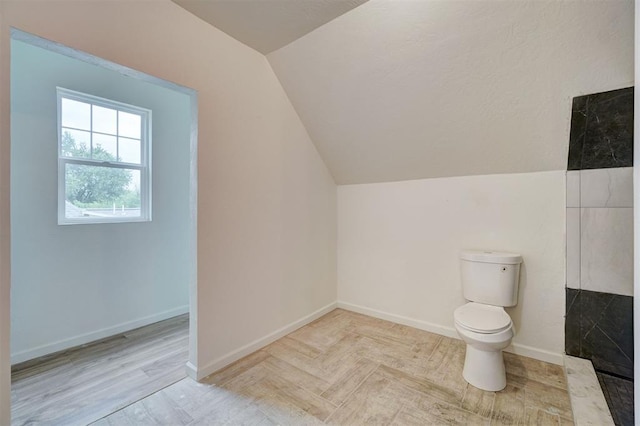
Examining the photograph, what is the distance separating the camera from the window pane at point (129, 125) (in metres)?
2.59

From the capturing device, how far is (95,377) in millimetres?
1886

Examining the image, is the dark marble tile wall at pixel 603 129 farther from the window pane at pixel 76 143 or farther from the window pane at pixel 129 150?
the window pane at pixel 76 143

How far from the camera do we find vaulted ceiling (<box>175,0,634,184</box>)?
5.03 feet

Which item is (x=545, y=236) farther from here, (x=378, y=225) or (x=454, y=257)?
(x=378, y=225)

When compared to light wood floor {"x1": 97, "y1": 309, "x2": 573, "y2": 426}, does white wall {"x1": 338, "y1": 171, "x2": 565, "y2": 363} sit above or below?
above

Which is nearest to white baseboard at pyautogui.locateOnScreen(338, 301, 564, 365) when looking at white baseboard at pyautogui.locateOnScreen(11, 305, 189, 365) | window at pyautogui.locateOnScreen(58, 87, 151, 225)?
white baseboard at pyautogui.locateOnScreen(11, 305, 189, 365)

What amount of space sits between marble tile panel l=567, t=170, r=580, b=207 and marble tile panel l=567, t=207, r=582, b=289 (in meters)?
0.04

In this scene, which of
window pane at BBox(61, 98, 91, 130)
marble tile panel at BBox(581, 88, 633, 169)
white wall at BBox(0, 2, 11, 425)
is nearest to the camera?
white wall at BBox(0, 2, 11, 425)

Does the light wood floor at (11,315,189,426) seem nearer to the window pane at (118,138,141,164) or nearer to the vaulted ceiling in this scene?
the window pane at (118,138,141,164)

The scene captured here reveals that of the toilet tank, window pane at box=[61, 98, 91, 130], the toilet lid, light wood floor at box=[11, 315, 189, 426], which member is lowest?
light wood floor at box=[11, 315, 189, 426]

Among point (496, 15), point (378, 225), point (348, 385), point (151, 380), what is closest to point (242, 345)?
point (151, 380)

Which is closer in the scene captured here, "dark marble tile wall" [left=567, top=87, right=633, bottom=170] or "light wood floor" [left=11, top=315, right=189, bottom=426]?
"light wood floor" [left=11, top=315, right=189, bottom=426]

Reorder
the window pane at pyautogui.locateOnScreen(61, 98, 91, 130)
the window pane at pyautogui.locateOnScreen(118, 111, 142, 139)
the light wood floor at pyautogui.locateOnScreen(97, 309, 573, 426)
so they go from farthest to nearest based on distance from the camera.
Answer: the window pane at pyautogui.locateOnScreen(118, 111, 142, 139), the window pane at pyautogui.locateOnScreen(61, 98, 91, 130), the light wood floor at pyautogui.locateOnScreen(97, 309, 573, 426)


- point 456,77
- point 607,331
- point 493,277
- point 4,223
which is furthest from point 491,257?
point 4,223
